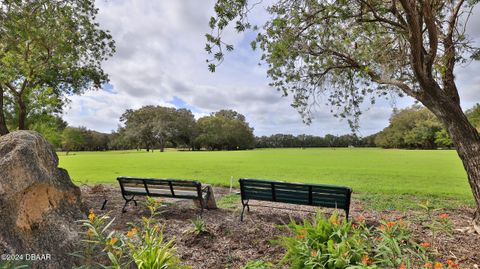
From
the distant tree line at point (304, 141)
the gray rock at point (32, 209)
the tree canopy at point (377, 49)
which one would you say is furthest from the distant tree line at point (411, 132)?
the gray rock at point (32, 209)

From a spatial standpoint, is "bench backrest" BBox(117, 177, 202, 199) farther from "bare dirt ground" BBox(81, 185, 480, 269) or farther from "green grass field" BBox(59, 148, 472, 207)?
"green grass field" BBox(59, 148, 472, 207)

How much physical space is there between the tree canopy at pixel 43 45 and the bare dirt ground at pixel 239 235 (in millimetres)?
4959

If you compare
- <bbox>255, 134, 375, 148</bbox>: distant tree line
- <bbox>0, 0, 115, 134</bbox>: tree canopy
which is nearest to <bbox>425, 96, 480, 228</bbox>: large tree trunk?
<bbox>0, 0, 115, 134</bbox>: tree canopy

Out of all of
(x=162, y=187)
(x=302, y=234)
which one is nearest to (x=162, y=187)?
(x=162, y=187)

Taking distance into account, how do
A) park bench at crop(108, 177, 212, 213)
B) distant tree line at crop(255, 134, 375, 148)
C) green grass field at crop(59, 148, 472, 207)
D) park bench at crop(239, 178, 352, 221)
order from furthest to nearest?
distant tree line at crop(255, 134, 375, 148) → green grass field at crop(59, 148, 472, 207) → park bench at crop(108, 177, 212, 213) → park bench at crop(239, 178, 352, 221)

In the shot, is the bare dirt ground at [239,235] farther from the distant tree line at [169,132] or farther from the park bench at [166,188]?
the distant tree line at [169,132]

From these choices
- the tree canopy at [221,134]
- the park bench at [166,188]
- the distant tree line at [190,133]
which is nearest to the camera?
the park bench at [166,188]

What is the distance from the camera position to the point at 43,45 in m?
9.41

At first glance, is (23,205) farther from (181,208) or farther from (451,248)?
(451,248)

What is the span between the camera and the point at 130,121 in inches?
3337

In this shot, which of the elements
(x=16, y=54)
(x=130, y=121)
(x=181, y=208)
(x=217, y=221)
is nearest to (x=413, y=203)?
A: (x=217, y=221)

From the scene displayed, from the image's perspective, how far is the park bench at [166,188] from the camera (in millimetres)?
6777

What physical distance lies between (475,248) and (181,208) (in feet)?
19.7

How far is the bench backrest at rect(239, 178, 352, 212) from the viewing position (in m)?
5.84
